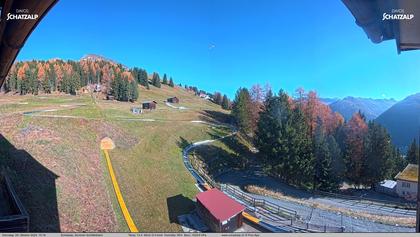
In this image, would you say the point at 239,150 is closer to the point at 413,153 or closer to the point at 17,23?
the point at 413,153

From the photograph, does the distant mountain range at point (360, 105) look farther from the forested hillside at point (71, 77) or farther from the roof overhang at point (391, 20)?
the forested hillside at point (71, 77)

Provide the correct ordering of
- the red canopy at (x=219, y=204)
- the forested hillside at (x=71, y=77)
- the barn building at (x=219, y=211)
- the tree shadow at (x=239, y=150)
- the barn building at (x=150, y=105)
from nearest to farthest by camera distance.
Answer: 1. the barn building at (x=219, y=211)
2. the red canopy at (x=219, y=204)
3. the forested hillside at (x=71, y=77)
4. the tree shadow at (x=239, y=150)
5. the barn building at (x=150, y=105)

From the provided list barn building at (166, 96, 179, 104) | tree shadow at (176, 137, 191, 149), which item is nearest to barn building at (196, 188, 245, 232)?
tree shadow at (176, 137, 191, 149)

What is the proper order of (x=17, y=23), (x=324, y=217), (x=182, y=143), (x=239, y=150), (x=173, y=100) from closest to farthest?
(x=17, y=23)
(x=324, y=217)
(x=182, y=143)
(x=239, y=150)
(x=173, y=100)

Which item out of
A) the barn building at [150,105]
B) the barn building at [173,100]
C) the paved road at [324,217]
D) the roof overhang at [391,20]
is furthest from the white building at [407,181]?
the barn building at [150,105]

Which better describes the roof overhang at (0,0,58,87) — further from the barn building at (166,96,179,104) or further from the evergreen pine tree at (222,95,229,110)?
the barn building at (166,96,179,104)

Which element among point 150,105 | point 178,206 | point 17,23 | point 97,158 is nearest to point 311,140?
point 178,206
